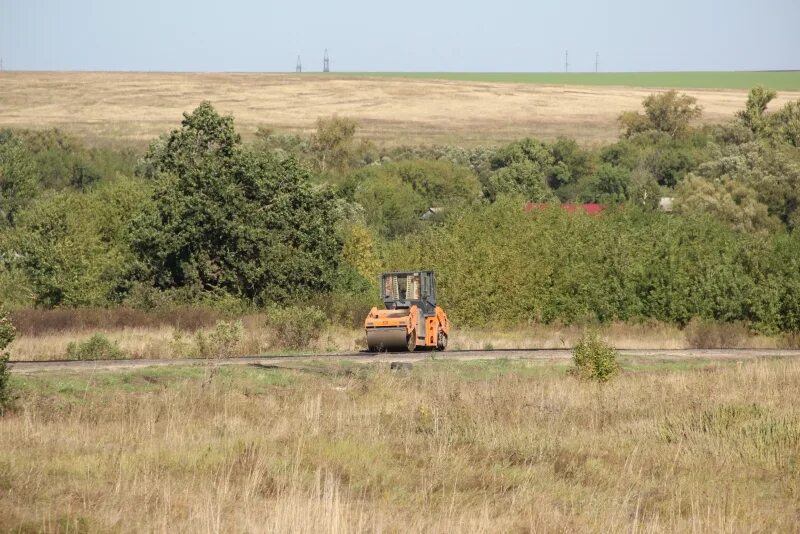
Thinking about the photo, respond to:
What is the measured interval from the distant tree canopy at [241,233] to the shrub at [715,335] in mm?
16362

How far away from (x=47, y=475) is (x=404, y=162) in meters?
116

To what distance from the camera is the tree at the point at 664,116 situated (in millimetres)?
169250

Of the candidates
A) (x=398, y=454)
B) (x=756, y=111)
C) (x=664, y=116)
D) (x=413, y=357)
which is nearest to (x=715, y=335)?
(x=413, y=357)

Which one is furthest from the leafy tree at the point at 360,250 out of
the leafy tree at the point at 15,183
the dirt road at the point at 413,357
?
the leafy tree at the point at 15,183

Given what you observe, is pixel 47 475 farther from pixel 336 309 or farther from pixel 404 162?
pixel 404 162

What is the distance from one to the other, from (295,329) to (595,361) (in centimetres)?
1342

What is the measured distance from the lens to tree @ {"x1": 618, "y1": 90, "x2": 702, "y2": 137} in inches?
6663

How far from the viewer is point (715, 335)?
4119cm

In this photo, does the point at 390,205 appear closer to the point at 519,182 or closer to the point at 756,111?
the point at 519,182

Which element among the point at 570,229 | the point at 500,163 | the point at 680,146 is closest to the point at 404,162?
the point at 500,163

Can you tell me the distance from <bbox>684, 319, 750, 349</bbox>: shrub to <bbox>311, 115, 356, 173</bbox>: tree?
100104 mm

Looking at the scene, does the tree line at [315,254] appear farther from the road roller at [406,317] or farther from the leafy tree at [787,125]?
the leafy tree at [787,125]

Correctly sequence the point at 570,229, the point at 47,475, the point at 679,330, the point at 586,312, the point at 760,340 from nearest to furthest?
1. the point at 47,475
2. the point at 760,340
3. the point at 679,330
4. the point at 586,312
5. the point at 570,229

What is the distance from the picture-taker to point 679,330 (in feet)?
150
